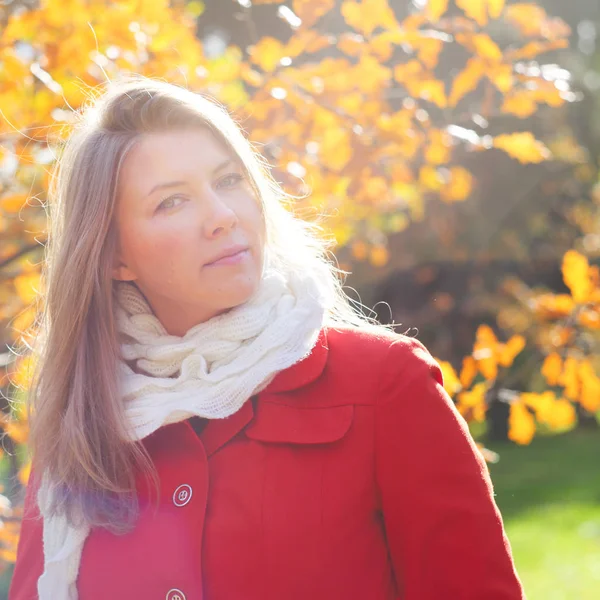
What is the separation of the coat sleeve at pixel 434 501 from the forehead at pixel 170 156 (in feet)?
1.92

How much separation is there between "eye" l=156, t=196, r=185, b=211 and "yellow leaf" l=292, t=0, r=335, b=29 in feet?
3.91

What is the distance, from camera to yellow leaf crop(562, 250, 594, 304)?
2529mm

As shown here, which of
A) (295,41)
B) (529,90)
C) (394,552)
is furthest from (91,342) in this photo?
(529,90)

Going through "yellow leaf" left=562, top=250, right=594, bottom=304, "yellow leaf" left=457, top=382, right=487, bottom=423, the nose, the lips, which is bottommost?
"yellow leaf" left=457, top=382, right=487, bottom=423

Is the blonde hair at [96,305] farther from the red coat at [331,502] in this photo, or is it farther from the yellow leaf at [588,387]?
the yellow leaf at [588,387]

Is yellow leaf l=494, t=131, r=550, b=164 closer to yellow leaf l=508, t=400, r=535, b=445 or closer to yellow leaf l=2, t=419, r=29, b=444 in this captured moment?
yellow leaf l=508, t=400, r=535, b=445

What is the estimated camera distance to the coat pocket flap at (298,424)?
1.62m

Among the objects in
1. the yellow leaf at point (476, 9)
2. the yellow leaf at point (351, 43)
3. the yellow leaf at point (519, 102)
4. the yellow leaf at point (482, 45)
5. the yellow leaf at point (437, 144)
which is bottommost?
the yellow leaf at point (437, 144)

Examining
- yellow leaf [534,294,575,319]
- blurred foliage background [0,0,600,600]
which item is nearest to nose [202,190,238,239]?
blurred foliage background [0,0,600,600]

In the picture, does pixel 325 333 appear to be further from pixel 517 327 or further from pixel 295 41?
pixel 517 327

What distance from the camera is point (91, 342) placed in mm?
1883

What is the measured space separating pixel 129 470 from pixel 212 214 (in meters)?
0.55

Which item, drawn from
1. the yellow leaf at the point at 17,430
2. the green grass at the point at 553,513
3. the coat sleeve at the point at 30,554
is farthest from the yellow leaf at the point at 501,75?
the green grass at the point at 553,513

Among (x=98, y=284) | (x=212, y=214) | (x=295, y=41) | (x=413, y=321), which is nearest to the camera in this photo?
(x=212, y=214)
